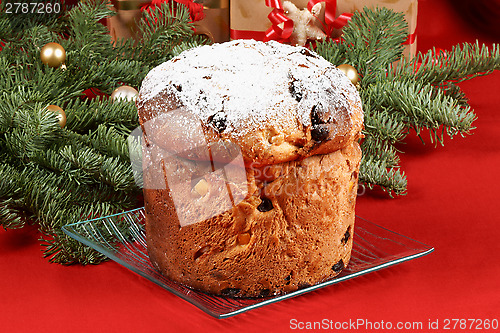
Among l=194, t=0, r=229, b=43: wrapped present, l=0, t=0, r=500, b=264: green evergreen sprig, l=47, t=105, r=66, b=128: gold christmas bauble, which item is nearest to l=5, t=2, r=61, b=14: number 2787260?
l=0, t=0, r=500, b=264: green evergreen sprig

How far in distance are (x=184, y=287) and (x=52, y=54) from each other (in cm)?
70

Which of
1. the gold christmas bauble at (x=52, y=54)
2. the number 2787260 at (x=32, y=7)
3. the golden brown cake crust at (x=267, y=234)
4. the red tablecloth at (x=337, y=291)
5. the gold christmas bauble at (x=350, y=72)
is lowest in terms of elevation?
the red tablecloth at (x=337, y=291)

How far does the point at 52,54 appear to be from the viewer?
1386 millimetres

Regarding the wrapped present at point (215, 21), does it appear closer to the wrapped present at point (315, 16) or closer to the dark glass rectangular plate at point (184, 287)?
the wrapped present at point (315, 16)

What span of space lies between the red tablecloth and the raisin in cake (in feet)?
0.21

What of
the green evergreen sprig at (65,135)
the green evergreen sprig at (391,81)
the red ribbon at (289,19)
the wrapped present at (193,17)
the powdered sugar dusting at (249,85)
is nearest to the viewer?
the powdered sugar dusting at (249,85)

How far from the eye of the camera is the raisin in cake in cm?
92

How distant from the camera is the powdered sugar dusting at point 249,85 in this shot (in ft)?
2.99

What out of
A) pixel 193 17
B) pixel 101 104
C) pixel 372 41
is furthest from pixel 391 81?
pixel 101 104

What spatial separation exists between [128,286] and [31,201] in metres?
0.28

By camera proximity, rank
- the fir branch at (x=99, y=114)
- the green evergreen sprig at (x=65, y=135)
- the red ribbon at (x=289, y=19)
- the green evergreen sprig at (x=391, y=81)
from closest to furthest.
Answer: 1. the green evergreen sprig at (x=65, y=135)
2. the fir branch at (x=99, y=114)
3. the green evergreen sprig at (x=391, y=81)
4. the red ribbon at (x=289, y=19)

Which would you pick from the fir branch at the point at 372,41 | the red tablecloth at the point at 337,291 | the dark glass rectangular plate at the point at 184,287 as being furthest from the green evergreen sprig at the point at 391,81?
the dark glass rectangular plate at the point at 184,287

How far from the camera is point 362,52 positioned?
1.51 metres

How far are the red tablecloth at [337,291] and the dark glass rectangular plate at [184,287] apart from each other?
26 mm
